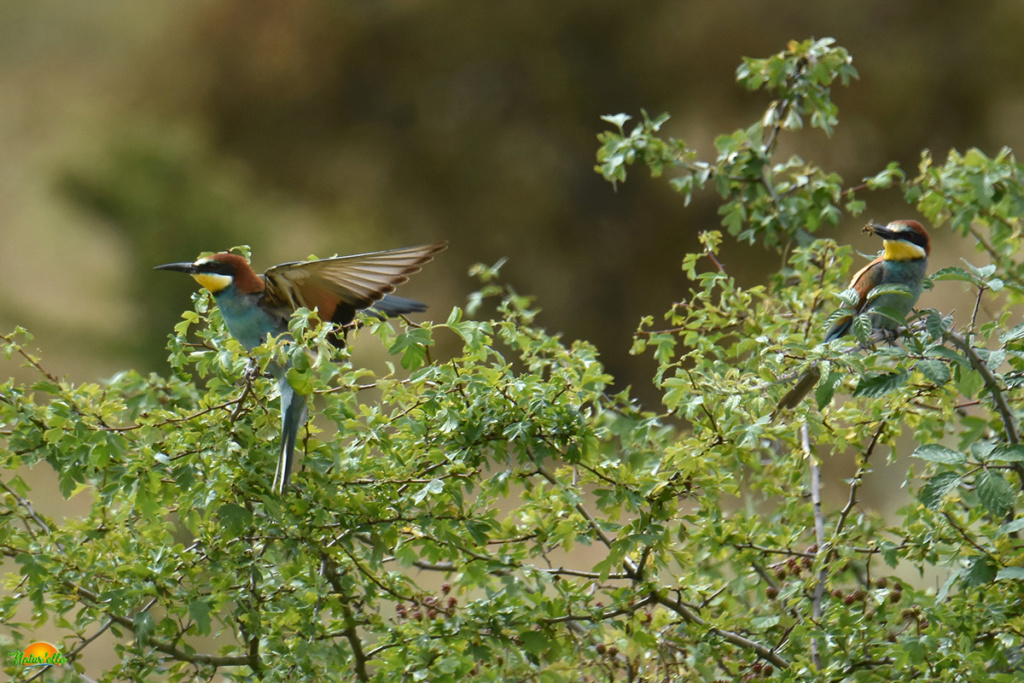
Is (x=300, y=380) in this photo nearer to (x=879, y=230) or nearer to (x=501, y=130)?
(x=879, y=230)

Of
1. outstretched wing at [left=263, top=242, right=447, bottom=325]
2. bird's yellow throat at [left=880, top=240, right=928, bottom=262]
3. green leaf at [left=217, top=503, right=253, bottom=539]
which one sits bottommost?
green leaf at [left=217, top=503, right=253, bottom=539]

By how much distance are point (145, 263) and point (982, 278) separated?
3311 millimetres

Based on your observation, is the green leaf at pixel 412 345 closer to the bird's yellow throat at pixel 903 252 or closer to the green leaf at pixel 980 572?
the green leaf at pixel 980 572

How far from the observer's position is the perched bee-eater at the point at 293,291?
786 mm

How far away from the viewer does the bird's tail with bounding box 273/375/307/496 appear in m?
0.76

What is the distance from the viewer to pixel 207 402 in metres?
0.78

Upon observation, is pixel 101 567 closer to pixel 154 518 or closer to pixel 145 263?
pixel 154 518

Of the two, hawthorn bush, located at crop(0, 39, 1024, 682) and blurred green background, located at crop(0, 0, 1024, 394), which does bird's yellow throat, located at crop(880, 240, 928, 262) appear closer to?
hawthorn bush, located at crop(0, 39, 1024, 682)

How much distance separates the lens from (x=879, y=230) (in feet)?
3.42

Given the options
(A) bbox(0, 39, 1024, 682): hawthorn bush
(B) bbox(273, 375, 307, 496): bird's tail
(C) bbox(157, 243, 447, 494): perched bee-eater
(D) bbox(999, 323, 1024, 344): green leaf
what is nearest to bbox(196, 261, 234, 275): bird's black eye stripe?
(C) bbox(157, 243, 447, 494): perched bee-eater

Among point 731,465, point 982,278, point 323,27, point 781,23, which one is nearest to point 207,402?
point 731,465

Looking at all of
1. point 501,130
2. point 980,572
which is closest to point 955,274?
point 980,572

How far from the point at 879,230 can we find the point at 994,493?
0.47 meters

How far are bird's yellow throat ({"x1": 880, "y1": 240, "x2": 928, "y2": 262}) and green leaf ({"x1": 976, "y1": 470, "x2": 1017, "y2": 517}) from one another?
20.4 inches
